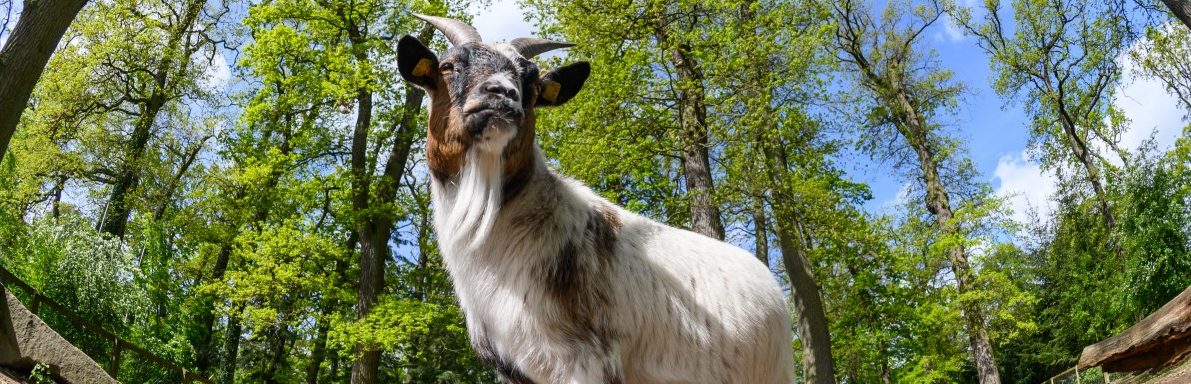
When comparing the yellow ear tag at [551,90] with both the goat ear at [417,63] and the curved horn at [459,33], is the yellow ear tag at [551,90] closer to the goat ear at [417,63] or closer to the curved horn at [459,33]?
the curved horn at [459,33]

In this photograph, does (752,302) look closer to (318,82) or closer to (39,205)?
(318,82)

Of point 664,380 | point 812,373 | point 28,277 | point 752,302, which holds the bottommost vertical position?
point 664,380

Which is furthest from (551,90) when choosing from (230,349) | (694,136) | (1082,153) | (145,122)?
(1082,153)

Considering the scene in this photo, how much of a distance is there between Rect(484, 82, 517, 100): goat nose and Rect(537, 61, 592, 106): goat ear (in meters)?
0.71

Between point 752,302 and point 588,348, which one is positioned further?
point 752,302

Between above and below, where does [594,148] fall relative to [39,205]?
below

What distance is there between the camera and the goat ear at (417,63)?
454 centimetres

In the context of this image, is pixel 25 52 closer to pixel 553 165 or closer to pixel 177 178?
pixel 553 165

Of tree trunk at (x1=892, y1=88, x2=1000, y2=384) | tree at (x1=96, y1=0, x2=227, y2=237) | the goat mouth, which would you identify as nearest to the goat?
the goat mouth

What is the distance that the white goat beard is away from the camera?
419cm

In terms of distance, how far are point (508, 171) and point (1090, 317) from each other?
3855cm

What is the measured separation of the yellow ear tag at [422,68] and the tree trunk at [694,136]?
10163mm

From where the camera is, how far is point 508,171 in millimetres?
4309

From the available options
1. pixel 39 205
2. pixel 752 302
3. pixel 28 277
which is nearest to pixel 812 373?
pixel 752 302
